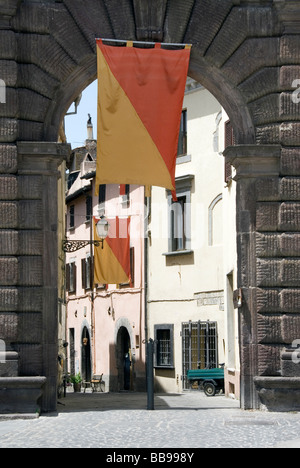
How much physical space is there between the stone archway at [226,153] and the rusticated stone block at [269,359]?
0.05 ft

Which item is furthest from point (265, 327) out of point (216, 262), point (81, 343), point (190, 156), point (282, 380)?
point (81, 343)

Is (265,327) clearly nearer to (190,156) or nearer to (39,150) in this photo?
(39,150)

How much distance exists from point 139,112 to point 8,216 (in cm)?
277

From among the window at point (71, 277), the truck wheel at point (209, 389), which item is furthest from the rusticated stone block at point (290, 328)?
the window at point (71, 277)

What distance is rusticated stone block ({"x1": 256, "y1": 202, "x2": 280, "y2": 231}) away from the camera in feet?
62.4

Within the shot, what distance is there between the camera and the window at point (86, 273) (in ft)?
155

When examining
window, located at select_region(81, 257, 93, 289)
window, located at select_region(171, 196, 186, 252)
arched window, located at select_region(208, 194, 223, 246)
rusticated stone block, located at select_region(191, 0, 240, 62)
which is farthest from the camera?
window, located at select_region(81, 257, 93, 289)

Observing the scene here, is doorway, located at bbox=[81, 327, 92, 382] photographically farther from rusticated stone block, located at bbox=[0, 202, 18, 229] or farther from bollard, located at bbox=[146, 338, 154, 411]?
rusticated stone block, located at bbox=[0, 202, 18, 229]

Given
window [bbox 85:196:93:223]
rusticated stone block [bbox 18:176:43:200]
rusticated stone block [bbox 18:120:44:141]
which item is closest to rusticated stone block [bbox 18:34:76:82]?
rusticated stone block [bbox 18:120:44:141]

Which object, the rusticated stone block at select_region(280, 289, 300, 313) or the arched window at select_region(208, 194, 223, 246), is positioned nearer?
the rusticated stone block at select_region(280, 289, 300, 313)

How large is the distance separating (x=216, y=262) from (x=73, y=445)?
813 inches

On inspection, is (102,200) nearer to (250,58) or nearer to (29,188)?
(250,58)

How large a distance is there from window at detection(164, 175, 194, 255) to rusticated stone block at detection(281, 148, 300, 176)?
52.0 ft

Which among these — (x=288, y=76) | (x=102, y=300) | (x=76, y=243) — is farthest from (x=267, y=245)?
(x=102, y=300)
